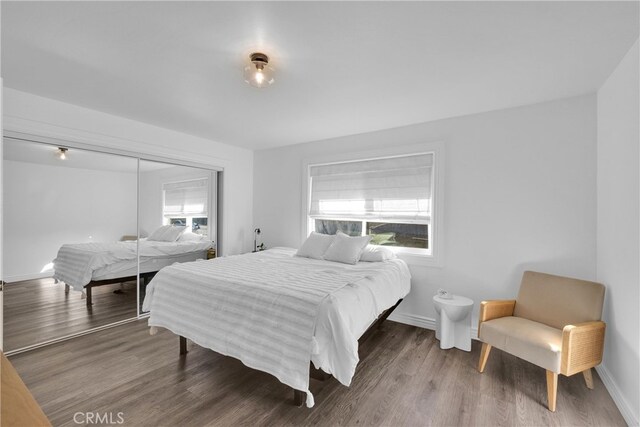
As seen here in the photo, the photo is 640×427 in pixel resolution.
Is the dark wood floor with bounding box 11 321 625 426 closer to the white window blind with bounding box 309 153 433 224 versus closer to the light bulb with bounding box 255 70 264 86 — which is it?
the white window blind with bounding box 309 153 433 224

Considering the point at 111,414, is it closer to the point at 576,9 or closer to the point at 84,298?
the point at 84,298

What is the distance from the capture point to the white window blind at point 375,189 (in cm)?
356

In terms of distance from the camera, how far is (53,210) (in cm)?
302

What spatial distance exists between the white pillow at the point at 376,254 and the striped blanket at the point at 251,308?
2.04ft

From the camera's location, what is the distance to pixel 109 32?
5.96ft

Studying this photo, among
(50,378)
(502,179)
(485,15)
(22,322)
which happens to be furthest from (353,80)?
(22,322)

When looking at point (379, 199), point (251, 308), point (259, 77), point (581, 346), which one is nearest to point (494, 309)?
point (581, 346)

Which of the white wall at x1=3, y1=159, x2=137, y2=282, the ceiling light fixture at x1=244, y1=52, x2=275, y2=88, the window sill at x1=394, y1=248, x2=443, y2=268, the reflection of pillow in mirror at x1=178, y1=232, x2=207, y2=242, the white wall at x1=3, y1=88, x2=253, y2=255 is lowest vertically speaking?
the window sill at x1=394, y1=248, x2=443, y2=268

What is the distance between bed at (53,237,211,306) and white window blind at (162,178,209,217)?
1.37 ft

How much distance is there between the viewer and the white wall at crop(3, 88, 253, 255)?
273cm

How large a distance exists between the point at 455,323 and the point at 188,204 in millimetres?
3734

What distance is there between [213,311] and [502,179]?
3.12m

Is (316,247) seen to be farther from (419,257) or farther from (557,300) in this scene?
(557,300)

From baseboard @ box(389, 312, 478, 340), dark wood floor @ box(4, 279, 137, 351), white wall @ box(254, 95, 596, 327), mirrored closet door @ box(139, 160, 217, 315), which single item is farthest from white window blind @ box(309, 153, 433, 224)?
dark wood floor @ box(4, 279, 137, 351)
